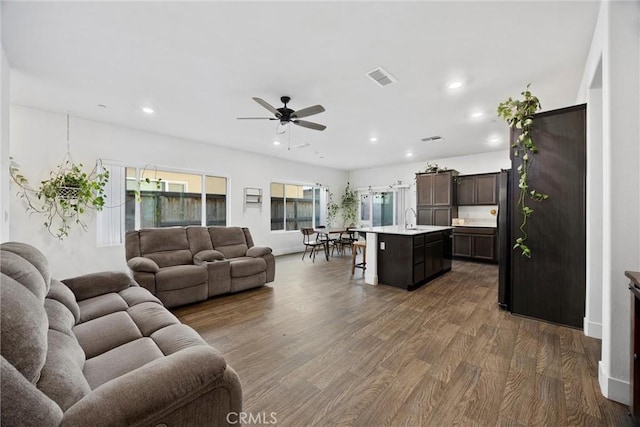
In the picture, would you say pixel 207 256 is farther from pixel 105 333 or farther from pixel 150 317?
pixel 105 333

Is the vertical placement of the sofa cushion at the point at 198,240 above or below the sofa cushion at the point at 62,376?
above

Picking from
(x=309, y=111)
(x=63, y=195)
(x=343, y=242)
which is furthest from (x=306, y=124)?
(x=343, y=242)

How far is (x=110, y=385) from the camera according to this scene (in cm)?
98

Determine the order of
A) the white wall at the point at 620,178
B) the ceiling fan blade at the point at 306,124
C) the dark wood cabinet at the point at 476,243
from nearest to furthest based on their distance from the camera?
the white wall at the point at 620,178 < the ceiling fan blade at the point at 306,124 < the dark wood cabinet at the point at 476,243

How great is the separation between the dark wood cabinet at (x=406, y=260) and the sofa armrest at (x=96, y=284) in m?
3.49

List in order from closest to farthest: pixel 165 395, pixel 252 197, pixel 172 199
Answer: pixel 165 395 < pixel 172 199 < pixel 252 197

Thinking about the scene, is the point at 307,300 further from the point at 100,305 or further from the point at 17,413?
the point at 17,413

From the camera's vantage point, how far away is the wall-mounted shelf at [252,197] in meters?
6.48

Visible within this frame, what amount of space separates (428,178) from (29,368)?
23.9 feet

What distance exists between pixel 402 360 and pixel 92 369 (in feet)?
6.98

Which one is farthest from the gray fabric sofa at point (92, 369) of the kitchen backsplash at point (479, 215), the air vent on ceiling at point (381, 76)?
the kitchen backsplash at point (479, 215)

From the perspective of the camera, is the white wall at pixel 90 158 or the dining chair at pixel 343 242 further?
the dining chair at pixel 343 242

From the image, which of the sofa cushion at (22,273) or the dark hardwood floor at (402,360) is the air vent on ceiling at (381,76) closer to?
the dark hardwood floor at (402,360)

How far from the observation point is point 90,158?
4.30 m
